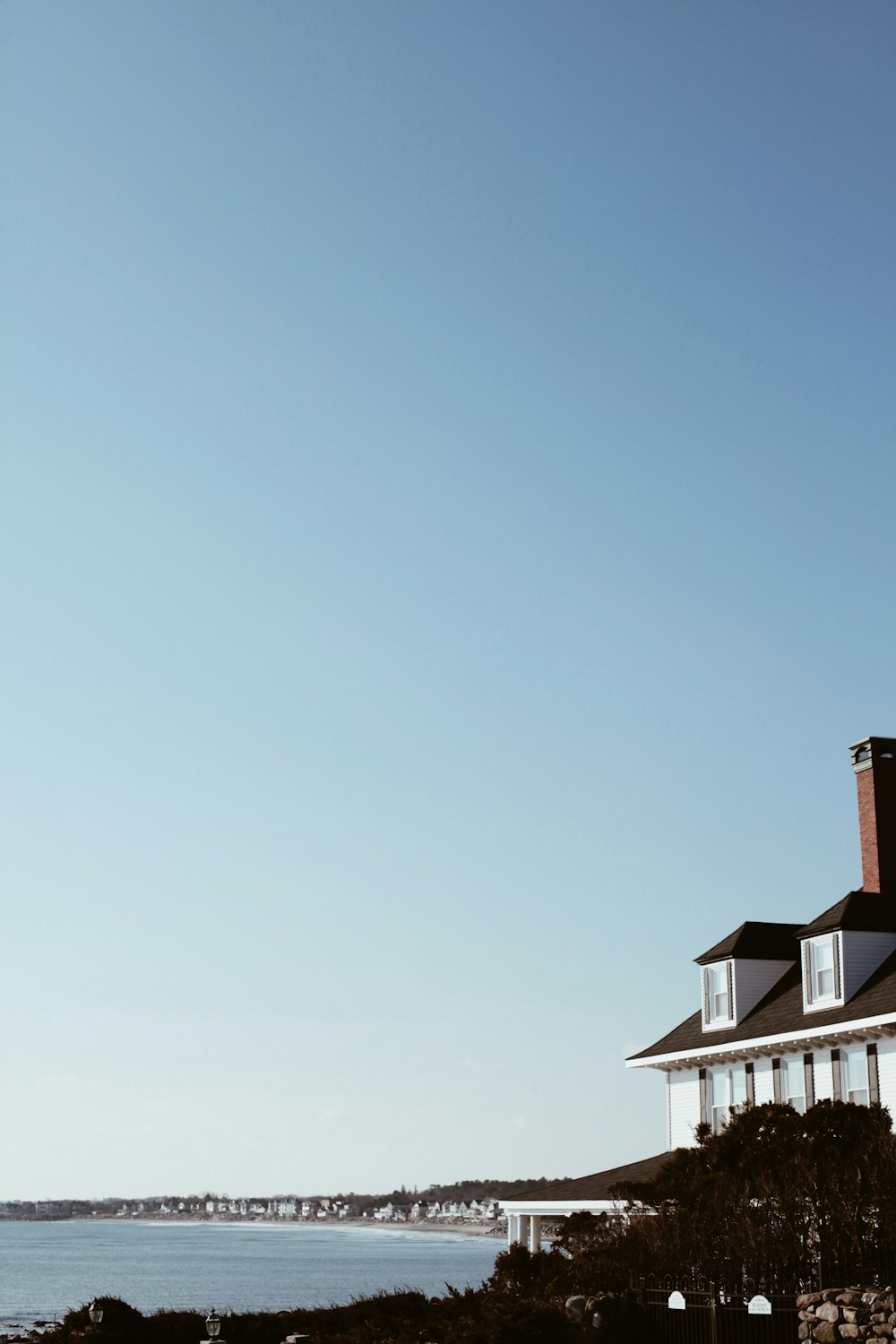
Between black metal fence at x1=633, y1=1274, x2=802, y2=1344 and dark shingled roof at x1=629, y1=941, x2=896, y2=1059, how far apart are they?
33.3 feet

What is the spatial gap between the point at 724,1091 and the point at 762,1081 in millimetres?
1962

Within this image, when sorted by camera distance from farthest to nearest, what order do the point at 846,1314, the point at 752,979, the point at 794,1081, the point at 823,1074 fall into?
the point at 752,979 → the point at 794,1081 → the point at 823,1074 → the point at 846,1314

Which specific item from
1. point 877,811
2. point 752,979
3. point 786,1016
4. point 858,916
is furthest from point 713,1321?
point 877,811

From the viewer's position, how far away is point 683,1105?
4075 centimetres

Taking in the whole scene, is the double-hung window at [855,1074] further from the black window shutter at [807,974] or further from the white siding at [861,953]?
the black window shutter at [807,974]

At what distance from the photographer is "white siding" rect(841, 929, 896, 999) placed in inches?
1414

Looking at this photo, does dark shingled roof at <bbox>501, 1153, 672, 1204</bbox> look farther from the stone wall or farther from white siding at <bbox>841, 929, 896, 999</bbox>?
the stone wall

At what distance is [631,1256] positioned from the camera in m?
26.1

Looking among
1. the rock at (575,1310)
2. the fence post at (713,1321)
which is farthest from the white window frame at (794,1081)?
the fence post at (713,1321)

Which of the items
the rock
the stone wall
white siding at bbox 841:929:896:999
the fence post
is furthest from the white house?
the stone wall

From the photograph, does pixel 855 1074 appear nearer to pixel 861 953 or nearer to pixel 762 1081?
pixel 861 953

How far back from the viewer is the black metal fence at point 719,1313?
23.0 meters

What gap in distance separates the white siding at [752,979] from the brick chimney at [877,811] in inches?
142

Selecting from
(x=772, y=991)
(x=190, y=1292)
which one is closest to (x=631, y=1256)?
(x=772, y=991)
